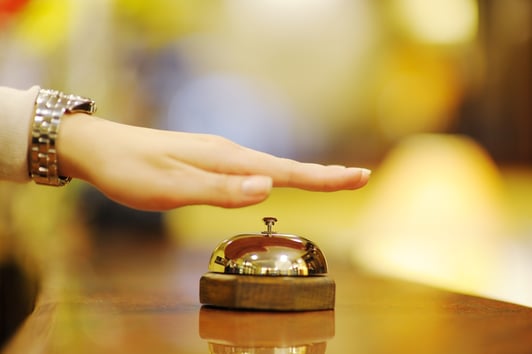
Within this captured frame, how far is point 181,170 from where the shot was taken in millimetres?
866

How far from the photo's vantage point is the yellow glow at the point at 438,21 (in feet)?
16.2

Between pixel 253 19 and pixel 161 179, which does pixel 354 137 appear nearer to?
pixel 253 19

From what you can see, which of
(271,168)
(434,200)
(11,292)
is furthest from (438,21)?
(271,168)

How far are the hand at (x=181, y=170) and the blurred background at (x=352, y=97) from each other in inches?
144

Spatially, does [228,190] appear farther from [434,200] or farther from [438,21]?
[438,21]

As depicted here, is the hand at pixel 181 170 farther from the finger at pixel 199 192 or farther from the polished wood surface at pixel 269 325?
the polished wood surface at pixel 269 325

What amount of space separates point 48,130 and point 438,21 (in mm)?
4337

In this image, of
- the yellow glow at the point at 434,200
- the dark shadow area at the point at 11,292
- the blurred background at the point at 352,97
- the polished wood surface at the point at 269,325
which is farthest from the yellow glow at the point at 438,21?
the polished wood surface at the point at 269,325

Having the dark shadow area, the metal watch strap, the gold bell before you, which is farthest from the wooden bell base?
the dark shadow area

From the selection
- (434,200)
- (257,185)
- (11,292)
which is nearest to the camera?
(257,185)

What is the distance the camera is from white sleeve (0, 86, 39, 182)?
937mm

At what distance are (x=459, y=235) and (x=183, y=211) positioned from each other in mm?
1555

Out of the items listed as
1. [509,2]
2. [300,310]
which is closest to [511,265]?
[509,2]

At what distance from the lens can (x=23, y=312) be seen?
246 centimetres
